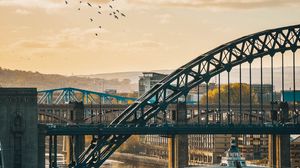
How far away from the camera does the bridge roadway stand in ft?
508

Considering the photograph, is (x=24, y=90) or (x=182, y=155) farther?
(x=182, y=155)

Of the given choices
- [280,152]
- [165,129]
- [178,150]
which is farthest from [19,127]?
[280,152]

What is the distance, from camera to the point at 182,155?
18875 centimetres

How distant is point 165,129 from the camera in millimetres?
164000

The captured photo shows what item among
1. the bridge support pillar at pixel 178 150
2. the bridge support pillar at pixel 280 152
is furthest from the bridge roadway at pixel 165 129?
the bridge support pillar at pixel 178 150

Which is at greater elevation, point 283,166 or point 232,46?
point 232,46

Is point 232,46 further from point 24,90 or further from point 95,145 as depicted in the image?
point 24,90

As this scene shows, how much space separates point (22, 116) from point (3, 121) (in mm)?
2194

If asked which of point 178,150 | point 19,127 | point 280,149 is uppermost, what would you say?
point 19,127

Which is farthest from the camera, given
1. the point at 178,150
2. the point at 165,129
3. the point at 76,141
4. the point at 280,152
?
the point at 280,152

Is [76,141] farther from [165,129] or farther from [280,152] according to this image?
[280,152]

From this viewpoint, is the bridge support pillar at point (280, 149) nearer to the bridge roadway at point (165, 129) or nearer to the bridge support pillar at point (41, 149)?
the bridge roadway at point (165, 129)

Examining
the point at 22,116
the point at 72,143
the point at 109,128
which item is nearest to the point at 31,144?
the point at 22,116

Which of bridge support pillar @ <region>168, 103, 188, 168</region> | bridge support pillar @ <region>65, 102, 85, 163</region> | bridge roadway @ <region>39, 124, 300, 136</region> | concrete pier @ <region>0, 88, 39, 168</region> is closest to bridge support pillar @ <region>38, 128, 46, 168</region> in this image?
concrete pier @ <region>0, 88, 39, 168</region>
